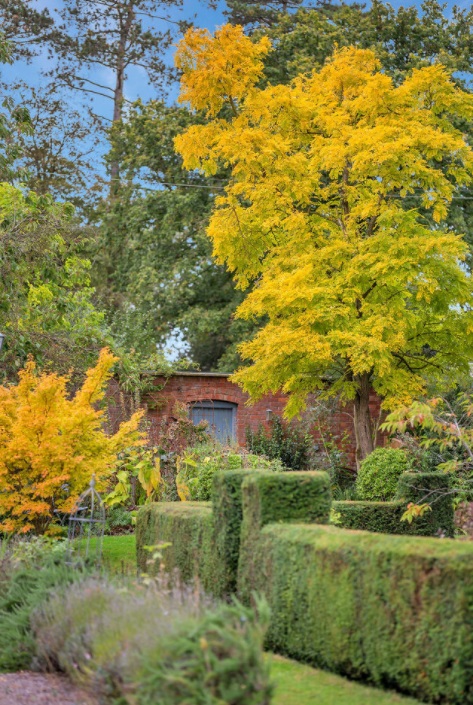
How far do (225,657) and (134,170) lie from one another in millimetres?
20689

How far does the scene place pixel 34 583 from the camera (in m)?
6.78

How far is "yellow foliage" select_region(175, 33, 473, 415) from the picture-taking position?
13852mm

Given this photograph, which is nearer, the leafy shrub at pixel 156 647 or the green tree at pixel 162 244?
the leafy shrub at pixel 156 647

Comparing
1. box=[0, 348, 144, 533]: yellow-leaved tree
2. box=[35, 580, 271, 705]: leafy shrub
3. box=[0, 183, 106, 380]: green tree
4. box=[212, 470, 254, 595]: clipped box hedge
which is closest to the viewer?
box=[35, 580, 271, 705]: leafy shrub

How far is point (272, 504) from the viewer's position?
6566 millimetres

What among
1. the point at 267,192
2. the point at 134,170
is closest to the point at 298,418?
the point at 267,192

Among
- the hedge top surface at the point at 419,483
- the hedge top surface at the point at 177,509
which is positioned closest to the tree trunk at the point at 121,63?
the hedge top surface at the point at 419,483

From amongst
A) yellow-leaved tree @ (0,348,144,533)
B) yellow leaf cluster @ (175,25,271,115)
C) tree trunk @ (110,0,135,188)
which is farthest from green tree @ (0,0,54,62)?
yellow-leaved tree @ (0,348,144,533)

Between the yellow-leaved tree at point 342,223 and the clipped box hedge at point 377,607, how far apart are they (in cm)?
778

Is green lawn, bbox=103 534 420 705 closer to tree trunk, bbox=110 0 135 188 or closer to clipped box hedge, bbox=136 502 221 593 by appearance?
clipped box hedge, bbox=136 502 221 593

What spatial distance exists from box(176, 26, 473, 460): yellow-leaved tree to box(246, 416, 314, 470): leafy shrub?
1418 millimetres

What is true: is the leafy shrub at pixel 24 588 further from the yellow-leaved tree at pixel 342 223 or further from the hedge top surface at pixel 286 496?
the yellow-leaved tree at pixel 342 223

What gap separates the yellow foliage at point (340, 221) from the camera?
13.9 m

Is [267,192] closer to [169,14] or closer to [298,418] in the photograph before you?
Answer: [298,418]
